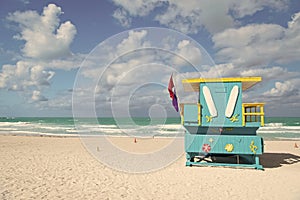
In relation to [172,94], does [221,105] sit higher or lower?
lower

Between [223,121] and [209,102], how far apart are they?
3.37 feet

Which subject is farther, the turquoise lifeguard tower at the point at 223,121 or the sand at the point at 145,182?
the turquoise lifeguard tower at the point at 223,121

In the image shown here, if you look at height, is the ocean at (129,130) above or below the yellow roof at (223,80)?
below

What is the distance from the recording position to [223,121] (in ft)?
34.6

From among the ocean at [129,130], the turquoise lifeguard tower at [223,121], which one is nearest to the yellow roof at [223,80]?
the turquoise lifeguard tower at [223,121]

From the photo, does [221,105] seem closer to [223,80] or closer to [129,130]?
[223,80]

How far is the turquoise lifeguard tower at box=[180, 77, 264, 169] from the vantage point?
10383 mm

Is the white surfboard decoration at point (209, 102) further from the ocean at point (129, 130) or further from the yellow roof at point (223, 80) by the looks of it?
the ocean at point (129, 130)

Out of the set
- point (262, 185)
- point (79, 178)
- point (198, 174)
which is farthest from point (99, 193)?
point (262, 185)

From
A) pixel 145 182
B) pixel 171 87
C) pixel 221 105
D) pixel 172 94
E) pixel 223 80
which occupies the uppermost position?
pixel 223 80

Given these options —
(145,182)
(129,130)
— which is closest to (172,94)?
(145,182)

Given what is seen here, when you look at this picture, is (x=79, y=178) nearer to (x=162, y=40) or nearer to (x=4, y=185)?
(x=4, y=185)

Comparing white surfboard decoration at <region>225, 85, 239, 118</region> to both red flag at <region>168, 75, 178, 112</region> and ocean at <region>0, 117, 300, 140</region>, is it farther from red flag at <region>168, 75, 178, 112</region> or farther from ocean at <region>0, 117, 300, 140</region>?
ocean at <region>0, 117, 300, 140</region>

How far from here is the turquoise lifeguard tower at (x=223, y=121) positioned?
10383mm
